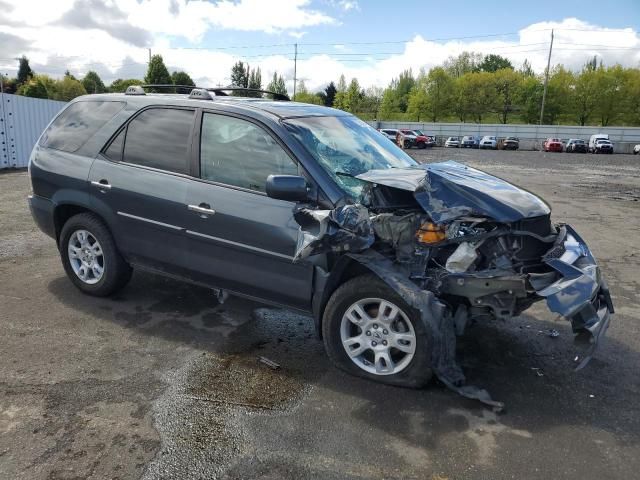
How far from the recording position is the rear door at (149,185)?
4.35 metres

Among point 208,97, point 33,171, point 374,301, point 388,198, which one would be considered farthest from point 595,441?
point 33,171

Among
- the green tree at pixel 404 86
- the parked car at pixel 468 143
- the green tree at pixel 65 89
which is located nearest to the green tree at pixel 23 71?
the green tree at pixel 65 89

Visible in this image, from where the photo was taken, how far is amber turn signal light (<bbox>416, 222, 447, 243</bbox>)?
342 cm

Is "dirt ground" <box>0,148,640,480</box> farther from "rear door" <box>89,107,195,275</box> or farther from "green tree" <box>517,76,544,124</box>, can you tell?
"green tree" <box>517,76,544,124</box>

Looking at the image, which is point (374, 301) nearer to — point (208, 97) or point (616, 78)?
point (208, 97)

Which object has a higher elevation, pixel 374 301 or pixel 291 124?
pixel 291 124

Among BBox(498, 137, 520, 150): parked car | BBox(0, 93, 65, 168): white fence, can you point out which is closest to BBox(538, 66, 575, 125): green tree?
BBox(498, 137, 520, 150): parked car

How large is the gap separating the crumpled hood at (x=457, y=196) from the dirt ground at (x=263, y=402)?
121 centimetres

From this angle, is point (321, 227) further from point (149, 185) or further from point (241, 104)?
point (149, 185)

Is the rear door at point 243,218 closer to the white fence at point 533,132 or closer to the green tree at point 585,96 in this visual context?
the white fence at point 533,132

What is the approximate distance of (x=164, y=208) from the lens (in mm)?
4363

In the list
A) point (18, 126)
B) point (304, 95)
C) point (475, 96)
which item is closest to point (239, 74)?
point (304, 95)

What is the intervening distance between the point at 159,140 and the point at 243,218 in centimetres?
121

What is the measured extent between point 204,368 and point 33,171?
289 centimetres
